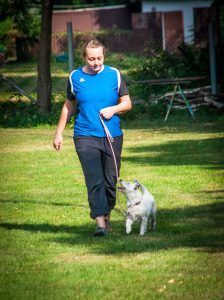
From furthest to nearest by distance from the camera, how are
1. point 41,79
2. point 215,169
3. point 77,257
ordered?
point 41,79, point 215,169, point 77,257

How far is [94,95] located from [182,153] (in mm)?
7962

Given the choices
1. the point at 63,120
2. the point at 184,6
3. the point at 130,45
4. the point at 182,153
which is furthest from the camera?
the point at 184,6

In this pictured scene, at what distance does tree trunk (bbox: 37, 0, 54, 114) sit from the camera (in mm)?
24531

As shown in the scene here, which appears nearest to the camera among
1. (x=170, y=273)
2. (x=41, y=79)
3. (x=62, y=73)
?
(x=170, y=273)

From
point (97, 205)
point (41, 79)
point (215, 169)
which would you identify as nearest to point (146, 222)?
point (97, 205)

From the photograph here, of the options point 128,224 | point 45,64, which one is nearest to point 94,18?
point 45,64

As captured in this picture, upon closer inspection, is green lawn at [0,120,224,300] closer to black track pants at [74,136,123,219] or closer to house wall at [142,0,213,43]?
black track pants at [74,136,123,219]

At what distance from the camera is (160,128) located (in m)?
22.3

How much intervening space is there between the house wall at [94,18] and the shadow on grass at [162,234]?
150 ft

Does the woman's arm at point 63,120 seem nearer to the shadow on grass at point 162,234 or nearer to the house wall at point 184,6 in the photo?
the shadow on grass at point 162,234

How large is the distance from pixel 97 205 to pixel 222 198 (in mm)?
2727

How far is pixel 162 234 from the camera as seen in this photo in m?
9.87

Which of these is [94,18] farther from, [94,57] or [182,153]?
Answer: [94,57]

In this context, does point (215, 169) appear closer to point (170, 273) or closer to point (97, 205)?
point (97, 205)
